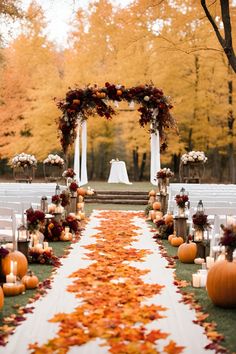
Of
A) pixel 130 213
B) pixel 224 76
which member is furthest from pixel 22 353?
pixel 224 76

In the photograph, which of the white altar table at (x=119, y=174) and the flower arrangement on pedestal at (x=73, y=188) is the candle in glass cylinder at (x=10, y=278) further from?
the white altar table at (x=119, y=174)

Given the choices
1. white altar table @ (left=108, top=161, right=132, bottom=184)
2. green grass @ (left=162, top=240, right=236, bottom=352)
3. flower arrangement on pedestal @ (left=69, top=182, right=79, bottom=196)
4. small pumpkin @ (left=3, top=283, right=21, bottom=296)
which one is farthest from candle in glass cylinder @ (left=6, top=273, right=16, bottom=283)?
white altar table @ (left=108, top=161, right=132, bottom=184)

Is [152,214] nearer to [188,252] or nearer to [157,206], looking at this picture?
[157,206]

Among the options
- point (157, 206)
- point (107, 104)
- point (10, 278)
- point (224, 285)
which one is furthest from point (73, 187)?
point (224, 285)

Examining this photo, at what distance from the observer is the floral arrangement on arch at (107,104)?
50.2 ft

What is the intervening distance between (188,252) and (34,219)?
2.48m

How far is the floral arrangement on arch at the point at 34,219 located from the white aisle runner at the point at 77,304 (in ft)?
2.54

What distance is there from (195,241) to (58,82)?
19938 mm

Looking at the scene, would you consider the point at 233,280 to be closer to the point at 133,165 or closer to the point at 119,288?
the point at 119,288

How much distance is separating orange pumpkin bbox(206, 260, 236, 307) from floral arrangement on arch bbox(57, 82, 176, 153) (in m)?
10.1

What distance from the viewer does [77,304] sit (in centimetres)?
566

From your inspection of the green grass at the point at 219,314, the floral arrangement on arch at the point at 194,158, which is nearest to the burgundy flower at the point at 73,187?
the green grass at the point at 219,314

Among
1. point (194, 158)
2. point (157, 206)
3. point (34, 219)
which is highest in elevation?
point (194, 158)

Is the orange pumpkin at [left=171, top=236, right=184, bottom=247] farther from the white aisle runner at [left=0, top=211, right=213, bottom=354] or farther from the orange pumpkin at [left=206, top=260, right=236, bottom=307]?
the orange pumpkin at [left=206, top=260, right=236, bottom=307]
